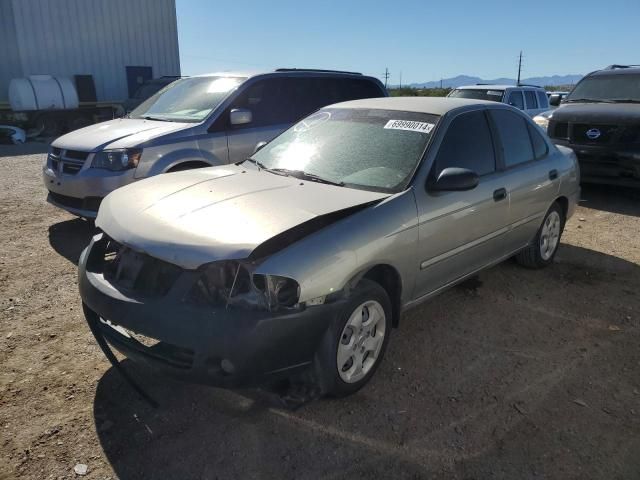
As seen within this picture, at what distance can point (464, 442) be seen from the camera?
2619mm

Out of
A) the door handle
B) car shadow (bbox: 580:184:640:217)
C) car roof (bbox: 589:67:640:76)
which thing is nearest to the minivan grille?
the door handle

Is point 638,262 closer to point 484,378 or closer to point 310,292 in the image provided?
point 484,378

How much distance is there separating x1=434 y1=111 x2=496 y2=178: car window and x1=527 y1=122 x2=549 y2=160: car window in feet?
2.78

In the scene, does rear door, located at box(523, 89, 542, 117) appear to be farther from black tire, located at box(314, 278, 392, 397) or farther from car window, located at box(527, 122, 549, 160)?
black tire, located at box(314, 278, 392, 397)

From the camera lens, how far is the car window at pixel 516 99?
39.9 ft

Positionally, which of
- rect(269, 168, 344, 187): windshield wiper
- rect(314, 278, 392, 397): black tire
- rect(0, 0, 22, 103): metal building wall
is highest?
rect(0, 0, 22, 103): metal building wall

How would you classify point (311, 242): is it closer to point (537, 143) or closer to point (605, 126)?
point (537, 143)

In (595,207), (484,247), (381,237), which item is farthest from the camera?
(595,207)

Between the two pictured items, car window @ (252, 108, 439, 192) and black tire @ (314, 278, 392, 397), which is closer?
black tire @ (314, 278, 392, 397)

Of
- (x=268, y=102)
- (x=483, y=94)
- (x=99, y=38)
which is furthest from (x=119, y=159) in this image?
(x=99, y=38)

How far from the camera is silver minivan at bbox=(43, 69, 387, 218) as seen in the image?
5.32 metres

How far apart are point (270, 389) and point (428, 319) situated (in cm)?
172

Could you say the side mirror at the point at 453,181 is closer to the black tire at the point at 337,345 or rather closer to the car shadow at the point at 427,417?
the black tire at the point at 337,345

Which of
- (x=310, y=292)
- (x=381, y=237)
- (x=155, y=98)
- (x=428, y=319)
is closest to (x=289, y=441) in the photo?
(x=310, y=292)
